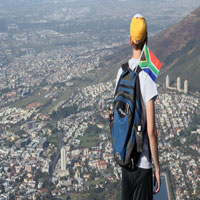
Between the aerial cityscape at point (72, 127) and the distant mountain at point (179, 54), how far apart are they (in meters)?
0.87

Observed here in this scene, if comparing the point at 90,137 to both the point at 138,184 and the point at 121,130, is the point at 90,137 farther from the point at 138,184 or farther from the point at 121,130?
the point at 121,130

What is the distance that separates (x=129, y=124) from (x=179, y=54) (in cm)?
4210

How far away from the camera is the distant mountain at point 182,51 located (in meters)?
37.9

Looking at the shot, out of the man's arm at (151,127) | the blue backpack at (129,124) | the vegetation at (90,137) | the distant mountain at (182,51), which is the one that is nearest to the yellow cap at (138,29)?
the blue backpack at (129,124)

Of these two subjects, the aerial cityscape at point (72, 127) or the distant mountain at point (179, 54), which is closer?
the aerial cityscape at point (72, 127)

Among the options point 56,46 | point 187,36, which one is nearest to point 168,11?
point 56,46

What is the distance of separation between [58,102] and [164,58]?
43.4ft

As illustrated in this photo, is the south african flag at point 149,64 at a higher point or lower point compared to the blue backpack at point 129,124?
higher

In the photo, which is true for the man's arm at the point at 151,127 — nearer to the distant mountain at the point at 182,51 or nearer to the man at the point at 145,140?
the man at the point at 145,140

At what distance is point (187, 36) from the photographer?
46281 mm

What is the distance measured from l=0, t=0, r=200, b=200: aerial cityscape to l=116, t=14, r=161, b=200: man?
14976 mm

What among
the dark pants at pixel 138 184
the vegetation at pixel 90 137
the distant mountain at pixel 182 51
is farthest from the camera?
the distant mountain at pixel 182 51

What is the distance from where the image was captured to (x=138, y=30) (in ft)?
8.21

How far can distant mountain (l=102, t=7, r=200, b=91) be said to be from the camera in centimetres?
3797
